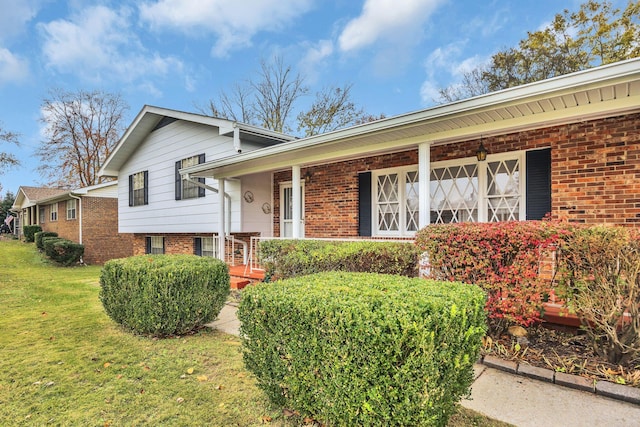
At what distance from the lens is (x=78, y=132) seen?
2672 centimetres

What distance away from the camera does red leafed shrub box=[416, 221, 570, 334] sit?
362cm

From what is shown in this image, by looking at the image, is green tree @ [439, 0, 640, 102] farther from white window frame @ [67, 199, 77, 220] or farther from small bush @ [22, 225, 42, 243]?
small bush @ [22, 225, 42, 243]

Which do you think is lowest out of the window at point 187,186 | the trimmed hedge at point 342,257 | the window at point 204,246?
the window at point 204,246

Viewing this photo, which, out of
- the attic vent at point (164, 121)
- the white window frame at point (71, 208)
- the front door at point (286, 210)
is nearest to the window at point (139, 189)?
the attic vent at point (164, 121)

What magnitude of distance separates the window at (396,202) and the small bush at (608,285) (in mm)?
3649

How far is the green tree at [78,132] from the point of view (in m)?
25.7

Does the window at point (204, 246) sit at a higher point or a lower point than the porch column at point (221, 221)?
lower

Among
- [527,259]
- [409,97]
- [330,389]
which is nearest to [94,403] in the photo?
[330,389]

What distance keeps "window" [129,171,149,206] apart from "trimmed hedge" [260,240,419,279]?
7.66 metres

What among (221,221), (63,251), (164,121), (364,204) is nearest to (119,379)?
(364,204)

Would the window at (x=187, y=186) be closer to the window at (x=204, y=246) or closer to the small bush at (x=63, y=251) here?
the window at (x=204, y=246)

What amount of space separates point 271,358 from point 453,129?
4.12 meters

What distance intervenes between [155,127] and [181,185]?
2.76 meters

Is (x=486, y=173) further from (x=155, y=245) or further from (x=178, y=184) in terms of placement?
(x=155, y=245)
